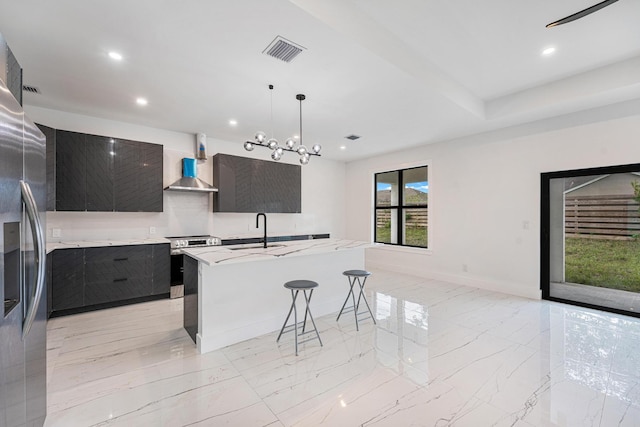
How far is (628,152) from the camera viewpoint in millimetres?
3561

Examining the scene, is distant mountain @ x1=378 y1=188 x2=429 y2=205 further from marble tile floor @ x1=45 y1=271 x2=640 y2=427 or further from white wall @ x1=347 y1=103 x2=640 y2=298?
marble tile floor @ x1=45 y1=271 x2=640 y2=427

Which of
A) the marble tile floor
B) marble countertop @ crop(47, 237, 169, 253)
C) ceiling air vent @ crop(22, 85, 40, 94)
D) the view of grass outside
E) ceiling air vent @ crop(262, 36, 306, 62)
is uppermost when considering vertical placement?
ceiling air vent @ crop(262, 36, 306, 62)

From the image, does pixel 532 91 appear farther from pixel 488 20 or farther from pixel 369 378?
pixel 369 378

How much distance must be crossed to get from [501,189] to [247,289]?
429cm

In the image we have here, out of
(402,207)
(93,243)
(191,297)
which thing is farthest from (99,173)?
(402,207)

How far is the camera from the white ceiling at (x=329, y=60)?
2158mm

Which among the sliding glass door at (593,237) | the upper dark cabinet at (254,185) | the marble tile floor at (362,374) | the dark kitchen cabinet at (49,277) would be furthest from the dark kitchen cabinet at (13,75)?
the sliding glass door at (593,237)

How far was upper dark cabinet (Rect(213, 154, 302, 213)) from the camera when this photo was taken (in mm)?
5039

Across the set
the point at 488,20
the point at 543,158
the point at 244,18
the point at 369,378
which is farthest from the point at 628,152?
the point at 244,18

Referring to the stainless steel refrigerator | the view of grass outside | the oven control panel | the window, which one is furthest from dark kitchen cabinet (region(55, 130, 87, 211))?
the view of grass outside

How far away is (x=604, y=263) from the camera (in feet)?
12.5

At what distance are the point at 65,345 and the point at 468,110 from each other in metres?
5.36

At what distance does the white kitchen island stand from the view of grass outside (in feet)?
10.2

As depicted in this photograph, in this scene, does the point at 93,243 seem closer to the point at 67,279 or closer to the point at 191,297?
the point at 67,279
